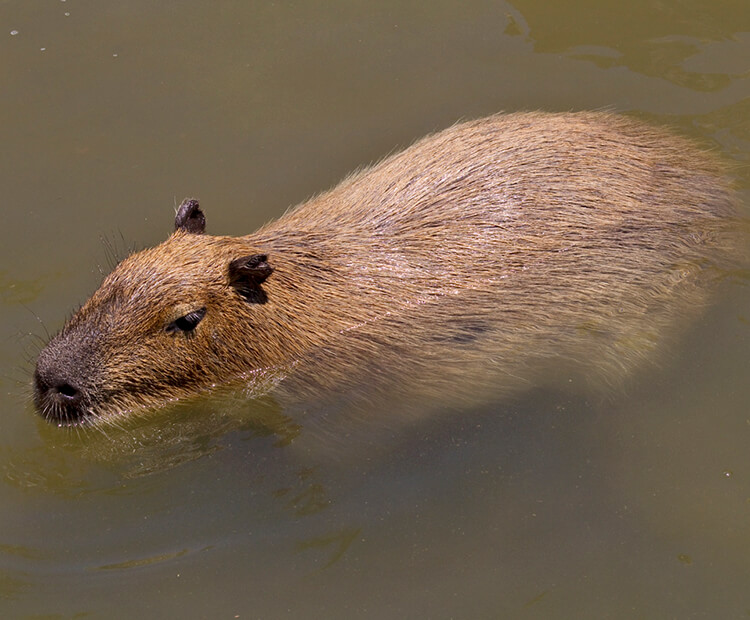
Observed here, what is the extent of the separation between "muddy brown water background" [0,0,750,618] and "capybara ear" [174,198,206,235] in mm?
1097

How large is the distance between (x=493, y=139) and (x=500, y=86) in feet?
6.23

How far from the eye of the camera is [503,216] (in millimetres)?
6191

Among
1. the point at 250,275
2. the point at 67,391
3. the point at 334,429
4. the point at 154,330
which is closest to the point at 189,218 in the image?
the point at 250,275

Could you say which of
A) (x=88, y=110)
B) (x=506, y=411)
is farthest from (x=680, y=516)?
(x=88, y=110)

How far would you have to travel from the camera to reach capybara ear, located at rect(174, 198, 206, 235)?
20.2 feet

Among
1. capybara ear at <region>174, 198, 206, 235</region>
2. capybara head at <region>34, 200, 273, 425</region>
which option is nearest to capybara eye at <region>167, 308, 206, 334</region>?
capybara head at <region>34, 200, 273, 425</region>

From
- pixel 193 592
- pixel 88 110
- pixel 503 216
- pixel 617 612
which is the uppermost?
pixel 88 110

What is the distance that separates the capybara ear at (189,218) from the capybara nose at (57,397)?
1.19 meters

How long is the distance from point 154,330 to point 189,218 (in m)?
0.80

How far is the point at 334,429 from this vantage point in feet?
20.6

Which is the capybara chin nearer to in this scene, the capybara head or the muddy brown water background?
the capybara head

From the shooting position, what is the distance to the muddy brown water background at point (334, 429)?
18.0ft

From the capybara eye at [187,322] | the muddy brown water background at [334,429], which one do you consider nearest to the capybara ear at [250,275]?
the capybara eye at [187,322]

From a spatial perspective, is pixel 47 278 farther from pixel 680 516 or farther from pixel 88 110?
pixel 680 516
